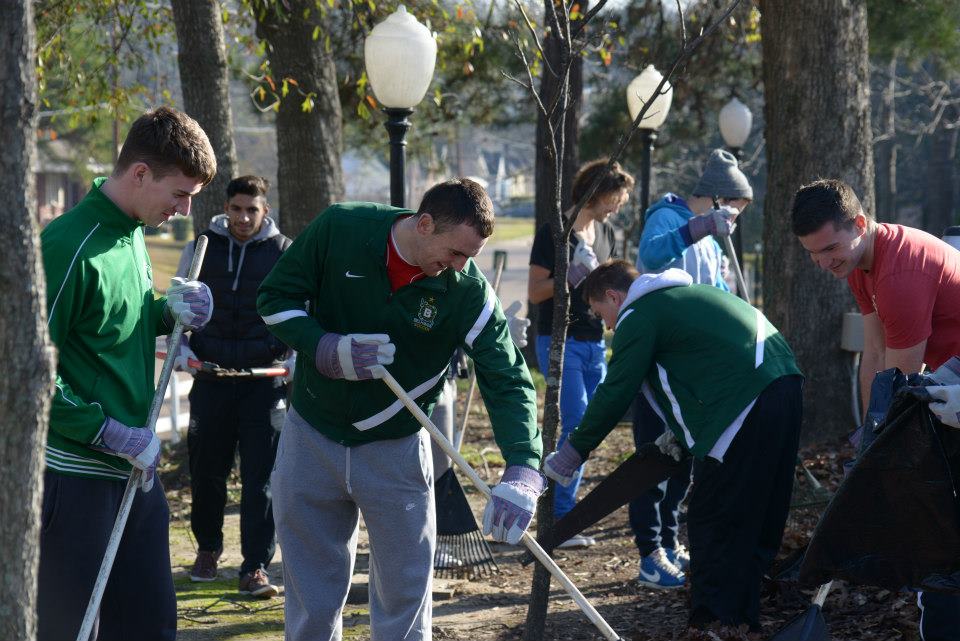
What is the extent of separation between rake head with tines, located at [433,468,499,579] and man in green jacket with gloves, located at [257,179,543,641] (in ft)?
6.14

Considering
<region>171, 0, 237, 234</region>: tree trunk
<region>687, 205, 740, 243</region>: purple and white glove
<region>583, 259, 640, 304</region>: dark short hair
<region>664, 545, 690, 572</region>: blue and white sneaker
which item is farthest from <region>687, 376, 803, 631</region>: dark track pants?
<region>171, 0, 237, 234</region>: tree trunk

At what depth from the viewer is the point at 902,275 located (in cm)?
386

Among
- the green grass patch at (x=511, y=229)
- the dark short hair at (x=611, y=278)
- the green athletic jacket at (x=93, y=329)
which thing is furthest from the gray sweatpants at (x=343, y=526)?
the green grass patch at (x=511, y=229)

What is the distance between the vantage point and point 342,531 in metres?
3.53

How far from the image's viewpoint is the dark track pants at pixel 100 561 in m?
2.91

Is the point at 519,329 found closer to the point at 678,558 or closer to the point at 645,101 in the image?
the point at 678,558

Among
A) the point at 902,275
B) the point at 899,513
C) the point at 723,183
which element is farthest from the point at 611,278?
the point at 899,513

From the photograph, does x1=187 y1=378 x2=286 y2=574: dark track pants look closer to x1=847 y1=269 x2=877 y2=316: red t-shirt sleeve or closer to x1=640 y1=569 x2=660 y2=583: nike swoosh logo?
x1=640 y1=569 x2=660 y2=583: nike swoosh logo

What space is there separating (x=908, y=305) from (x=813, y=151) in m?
3.59

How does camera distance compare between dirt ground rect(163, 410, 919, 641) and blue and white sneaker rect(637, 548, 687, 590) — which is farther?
blue and white sneaker rect(637, 548, 687, 590)

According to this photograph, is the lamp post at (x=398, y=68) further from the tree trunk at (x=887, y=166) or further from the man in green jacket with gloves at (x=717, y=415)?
the tree trunk at (x=887, y=166)

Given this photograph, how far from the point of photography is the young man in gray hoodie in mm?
5293

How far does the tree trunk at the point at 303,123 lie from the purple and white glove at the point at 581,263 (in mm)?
3188

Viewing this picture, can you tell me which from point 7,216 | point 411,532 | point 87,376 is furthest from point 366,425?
point 7,216
